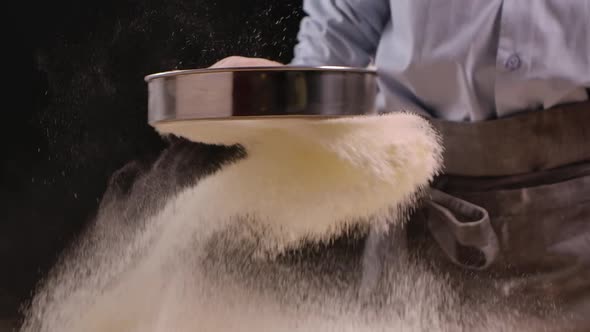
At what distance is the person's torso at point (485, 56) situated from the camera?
68 centimetres

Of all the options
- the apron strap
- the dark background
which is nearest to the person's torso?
the apron strap

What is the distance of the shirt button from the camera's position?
0.69 m

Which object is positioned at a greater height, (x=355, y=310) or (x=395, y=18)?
(x=395, y=18)

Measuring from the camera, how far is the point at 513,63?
70 cm

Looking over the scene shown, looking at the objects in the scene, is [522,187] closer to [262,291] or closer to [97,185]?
[262,291]

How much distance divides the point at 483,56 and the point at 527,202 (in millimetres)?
174

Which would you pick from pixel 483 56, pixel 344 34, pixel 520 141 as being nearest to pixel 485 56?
pixel 483 56

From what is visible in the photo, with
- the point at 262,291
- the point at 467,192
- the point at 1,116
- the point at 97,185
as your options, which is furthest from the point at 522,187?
the point at 1,116

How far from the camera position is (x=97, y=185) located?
1143 millimetres

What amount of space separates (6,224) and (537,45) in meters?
0.92

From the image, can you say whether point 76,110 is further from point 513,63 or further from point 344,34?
point 513,63

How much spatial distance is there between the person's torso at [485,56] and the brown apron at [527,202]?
0.03 m

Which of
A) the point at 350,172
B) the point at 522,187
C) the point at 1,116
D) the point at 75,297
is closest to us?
the point at 350,172

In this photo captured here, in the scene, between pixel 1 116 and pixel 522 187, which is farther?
pixel 1 116
